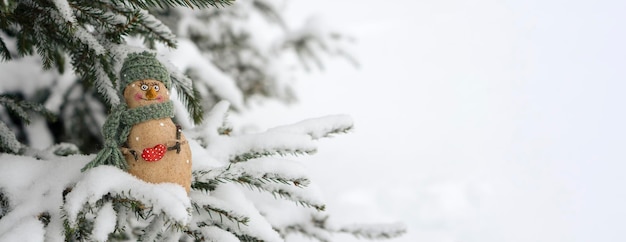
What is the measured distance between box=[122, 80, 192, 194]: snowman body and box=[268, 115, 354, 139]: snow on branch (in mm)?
337

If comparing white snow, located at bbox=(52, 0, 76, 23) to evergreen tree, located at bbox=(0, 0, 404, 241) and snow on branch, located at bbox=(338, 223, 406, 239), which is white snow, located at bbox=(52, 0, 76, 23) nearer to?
evergreen tree, located at bbox=(0, 0, 404, 241)

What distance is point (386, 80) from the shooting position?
7828 mm

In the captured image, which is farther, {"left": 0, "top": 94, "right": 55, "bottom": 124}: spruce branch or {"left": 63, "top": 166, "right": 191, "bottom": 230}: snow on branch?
{"left": 0, "top": 94, "right": 55, "bottom": 124}: spruce branch

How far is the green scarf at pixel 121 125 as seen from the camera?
1.08 metres

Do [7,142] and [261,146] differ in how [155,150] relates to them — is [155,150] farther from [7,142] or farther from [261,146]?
[7,142]

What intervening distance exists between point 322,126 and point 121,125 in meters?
0.53

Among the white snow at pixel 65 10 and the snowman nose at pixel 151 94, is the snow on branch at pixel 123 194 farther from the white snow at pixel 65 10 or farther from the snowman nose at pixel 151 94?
the white snow at pixel 65 10

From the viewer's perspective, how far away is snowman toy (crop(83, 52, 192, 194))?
3.56 feet

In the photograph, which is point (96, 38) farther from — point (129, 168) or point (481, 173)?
point (481, 173)

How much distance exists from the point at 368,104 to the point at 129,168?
247 inches

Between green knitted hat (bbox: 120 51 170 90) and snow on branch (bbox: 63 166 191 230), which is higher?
green knitted hat (bbox: 120 51 170 90)

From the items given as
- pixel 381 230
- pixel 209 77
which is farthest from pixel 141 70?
pixel 209 77

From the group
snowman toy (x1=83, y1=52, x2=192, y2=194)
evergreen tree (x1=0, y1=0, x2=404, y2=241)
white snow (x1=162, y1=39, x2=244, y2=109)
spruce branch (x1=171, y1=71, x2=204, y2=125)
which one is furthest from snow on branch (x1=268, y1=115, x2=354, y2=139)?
white snow (x1=162, y1=39, x2=244, y2=109)

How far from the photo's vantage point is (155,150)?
42.8 inches
